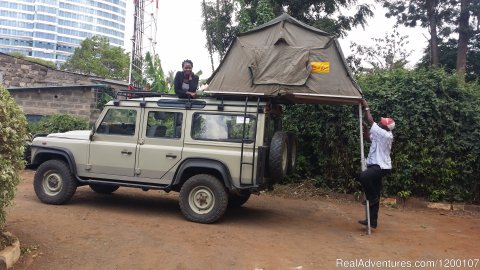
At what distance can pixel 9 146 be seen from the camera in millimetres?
4727

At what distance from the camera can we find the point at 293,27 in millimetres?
7430

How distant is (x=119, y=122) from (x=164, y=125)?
0.82 m

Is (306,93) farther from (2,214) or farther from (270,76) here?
A: (2,214)

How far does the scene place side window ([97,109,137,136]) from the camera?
7.48 metres

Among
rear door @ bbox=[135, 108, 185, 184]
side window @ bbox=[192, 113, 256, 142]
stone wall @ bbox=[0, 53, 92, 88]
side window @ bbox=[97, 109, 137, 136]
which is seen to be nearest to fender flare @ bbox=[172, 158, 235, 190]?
rear door @ bbox=[135, 108, 185, 184]

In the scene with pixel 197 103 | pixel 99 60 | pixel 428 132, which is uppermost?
pixel 99 60

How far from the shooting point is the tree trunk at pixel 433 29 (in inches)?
912

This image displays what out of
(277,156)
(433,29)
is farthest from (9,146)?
(433,29)

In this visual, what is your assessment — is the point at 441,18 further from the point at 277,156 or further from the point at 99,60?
the point at 99,60

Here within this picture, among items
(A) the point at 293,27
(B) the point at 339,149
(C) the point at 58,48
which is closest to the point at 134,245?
(A) the point at 293,27

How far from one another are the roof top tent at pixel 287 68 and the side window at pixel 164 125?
0.70 meters

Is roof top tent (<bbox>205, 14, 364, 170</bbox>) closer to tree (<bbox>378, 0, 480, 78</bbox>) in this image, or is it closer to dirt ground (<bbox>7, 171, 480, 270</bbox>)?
dirt ground (<bbox>7, 171, 480, 270</bbox>)

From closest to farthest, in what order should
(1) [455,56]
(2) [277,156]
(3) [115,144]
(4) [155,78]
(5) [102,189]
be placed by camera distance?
(2) [277,156]
(3) [115,144]
(5) [102,189]
(4) [155,78]
(1) [455,56]

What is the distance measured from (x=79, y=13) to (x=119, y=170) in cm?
12121
